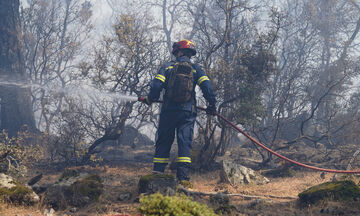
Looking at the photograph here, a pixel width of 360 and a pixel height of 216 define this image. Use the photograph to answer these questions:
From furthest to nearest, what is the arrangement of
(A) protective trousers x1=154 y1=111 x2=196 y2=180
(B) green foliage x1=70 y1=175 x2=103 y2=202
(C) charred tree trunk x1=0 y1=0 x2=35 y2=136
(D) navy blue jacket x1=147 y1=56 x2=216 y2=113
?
(C) charred tree trunk x1=0 y1=0 x2=35 y2=136
(D) navy blue jacket x1=147 y1=56 x2=216 y2=113
(A) protective trousers x1=154 y1=111 x2=196 y2=180
(B) green foliage x1=70 y1=175 x2=103 y2=202

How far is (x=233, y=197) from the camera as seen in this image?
4.83 metres

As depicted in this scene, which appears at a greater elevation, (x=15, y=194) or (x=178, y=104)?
(x=178, y=104)

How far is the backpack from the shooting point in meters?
5.55

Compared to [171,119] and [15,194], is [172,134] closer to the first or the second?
[171,119]

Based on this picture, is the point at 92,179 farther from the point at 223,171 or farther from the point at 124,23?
the point at 124,23

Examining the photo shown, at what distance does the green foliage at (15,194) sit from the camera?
374 cm

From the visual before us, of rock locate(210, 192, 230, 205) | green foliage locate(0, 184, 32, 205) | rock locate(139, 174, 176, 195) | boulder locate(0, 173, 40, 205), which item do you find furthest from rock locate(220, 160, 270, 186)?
green foliage locate(0, 184, 32, 205)

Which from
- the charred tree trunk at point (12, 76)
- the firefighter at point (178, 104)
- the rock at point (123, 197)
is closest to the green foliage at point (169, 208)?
the rock at point (123, 197)

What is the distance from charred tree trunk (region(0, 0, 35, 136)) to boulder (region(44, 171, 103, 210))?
300 inches

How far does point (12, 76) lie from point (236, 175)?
32.9ft

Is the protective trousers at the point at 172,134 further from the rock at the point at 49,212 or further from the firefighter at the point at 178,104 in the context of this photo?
the rock at the point at 49,212

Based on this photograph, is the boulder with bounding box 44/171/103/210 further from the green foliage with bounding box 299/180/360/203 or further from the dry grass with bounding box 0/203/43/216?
the green foliage with bounding box 299/180/360/203

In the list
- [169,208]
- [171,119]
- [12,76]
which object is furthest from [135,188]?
[12,76]

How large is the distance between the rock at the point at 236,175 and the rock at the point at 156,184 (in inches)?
70.0
